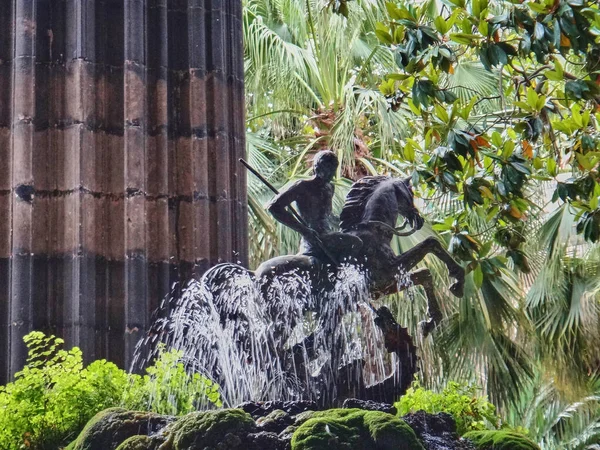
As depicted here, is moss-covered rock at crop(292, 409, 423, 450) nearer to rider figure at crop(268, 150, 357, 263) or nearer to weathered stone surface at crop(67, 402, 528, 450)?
weathered stone surface at crop(67, 402, 528, 450)

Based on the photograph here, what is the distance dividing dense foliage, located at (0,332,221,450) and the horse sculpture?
1071 millimetres

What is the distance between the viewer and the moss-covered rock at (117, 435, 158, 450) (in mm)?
8148

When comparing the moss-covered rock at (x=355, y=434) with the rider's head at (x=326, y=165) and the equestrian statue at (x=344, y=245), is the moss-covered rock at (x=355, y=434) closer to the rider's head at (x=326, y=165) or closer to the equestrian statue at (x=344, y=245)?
the equestrian statue at (x=344, y=245)

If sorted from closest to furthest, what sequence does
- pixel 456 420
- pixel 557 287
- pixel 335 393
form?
pixel 456 420, pixel 335 393, pixel 557 287

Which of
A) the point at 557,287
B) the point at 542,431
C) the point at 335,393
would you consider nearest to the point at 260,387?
the point at 335,393

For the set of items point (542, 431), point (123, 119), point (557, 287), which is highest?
point (123, 119)

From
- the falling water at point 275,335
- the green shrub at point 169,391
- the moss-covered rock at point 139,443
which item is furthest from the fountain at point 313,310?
the moss-covered rock at point 139,443

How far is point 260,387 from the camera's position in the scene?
34.7 feet

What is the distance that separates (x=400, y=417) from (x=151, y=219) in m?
4.04

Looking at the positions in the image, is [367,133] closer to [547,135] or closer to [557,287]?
[557,287]

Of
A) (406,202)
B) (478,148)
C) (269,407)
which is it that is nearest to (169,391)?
(269,407)

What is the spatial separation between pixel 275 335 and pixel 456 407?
1619 millimetres

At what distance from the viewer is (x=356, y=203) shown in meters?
11.1

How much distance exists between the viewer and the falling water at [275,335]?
10469 mm
